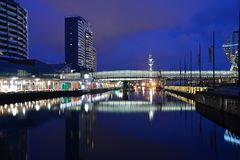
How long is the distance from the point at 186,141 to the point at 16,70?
254ft

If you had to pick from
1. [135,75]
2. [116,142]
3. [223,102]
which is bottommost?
[116,142]

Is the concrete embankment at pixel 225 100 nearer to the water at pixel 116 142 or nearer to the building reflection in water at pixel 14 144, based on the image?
the water at pixel 116 142

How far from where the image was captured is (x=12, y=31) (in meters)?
156

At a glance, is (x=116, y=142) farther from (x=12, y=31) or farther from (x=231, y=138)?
(x=12, y=31)

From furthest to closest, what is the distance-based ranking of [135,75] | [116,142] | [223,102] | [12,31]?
[135,75] < [12,31] < [223,102] < [116,142]

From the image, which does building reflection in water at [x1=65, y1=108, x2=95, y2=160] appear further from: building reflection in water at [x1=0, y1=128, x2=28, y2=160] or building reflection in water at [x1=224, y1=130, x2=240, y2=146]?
building reflection in water at [x1=224, y1=130, x2=240, y2=146]

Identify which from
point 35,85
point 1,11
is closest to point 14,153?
point 35,85

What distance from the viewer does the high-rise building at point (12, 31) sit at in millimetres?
148125

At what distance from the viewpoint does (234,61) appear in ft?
512

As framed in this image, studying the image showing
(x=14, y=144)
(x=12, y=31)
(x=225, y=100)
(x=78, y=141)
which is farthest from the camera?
(x=12, y=31)

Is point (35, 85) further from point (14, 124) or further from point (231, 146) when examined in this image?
point (231, 146)

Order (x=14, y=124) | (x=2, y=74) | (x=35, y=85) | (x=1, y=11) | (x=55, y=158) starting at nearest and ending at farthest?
(x=55, y=158) < (x=14, y=124) < (x=2, y=74) < (x=35, y=85) < (x=1, y=11)

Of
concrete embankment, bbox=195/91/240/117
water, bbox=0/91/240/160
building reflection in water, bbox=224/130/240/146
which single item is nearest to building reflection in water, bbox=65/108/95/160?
water, bbox=0/91/240/160

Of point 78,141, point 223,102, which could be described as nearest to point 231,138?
point 78,141
